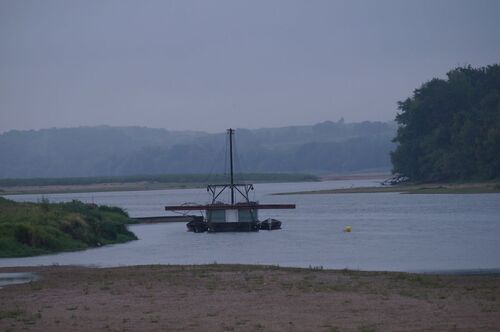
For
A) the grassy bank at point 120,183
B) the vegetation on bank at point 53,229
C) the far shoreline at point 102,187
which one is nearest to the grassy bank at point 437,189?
the vegetation on bank at point 53,229

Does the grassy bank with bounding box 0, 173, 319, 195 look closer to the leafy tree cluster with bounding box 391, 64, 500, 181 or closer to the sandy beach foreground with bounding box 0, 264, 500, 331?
the leafy tree cluster with bounding box 391, 64, 500, 181

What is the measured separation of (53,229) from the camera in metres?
43.8

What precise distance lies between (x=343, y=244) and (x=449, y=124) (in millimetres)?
75729

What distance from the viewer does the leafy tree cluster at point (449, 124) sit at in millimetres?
107250

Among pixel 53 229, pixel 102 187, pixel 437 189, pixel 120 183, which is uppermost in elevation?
pixel 120 183

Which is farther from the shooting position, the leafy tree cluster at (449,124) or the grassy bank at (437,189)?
the leafy tree cluster at (449,124)

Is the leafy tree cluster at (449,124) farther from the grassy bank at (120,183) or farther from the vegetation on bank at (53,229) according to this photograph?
the vegetation on bank at (53,229)

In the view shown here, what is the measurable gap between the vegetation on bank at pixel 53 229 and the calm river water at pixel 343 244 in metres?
1.14

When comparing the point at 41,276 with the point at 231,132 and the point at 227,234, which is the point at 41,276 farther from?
the point at 231,132

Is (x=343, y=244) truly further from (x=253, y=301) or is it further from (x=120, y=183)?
(x=120, y=183)

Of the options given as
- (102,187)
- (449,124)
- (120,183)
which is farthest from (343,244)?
(120,183)

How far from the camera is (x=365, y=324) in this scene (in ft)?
59.6

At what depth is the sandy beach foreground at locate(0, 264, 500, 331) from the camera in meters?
18.5

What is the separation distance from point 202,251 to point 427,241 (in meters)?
9.99
